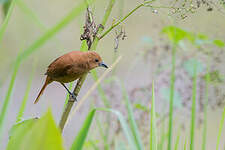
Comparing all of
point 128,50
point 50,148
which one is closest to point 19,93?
point 128,50

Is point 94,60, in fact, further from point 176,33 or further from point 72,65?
point 176,33

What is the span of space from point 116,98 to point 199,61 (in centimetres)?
45

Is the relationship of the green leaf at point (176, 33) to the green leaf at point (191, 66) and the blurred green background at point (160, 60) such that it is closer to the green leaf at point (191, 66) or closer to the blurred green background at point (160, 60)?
the blurred green background at point (160, 60)

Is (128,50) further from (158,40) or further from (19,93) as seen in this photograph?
(158,40)

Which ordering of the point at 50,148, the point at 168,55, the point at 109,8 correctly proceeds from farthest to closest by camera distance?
the point at 168,55 < the point at 109,8 < the point at 50,148

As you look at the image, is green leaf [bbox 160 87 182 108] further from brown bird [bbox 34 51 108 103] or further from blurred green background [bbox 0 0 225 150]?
brown bird [bbox 34 51 108 103]

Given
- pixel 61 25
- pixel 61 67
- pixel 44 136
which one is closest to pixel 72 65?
pixel 61 67

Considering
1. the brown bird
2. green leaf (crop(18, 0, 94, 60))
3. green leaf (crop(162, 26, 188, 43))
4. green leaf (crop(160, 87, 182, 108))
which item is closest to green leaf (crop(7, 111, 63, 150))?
green leaf (crop(18, 0, 94, 60))

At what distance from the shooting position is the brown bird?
3.53ft

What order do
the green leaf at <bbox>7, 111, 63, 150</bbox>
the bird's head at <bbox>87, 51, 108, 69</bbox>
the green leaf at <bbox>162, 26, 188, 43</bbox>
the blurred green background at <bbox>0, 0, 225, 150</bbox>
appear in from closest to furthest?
the green leaf at <bbox>7, 111, 63, 150</bbox>
the blurred green background at <bbox>0, 0, 225, 150</bbox>
the bird's head at <bbox>87, 51, 108, 69</bbox>
the green leaf at <bbox>162, 26, 188, 43</bbox>

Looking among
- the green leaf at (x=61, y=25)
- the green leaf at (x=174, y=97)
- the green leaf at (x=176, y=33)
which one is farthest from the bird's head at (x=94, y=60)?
the green leaf at (x=174, y=97)

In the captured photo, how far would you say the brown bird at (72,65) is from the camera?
42.3 inches

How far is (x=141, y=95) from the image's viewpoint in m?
2.14

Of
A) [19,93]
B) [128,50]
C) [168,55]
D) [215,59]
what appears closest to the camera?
[215,59]
